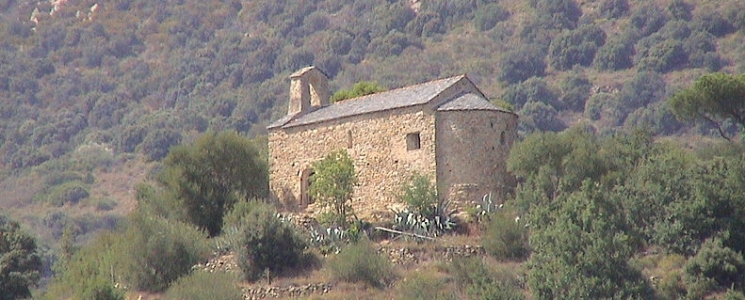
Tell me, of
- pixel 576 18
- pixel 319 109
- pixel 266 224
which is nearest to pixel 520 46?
pixel 576 18

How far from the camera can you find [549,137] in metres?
55.4

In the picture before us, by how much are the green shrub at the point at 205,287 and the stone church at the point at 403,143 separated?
6.84 m

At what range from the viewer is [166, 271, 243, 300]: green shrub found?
160ft

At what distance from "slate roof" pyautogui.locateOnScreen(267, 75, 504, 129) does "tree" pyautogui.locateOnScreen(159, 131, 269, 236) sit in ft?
6.57

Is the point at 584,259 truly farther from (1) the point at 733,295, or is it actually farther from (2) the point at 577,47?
(2) the point at 577,47

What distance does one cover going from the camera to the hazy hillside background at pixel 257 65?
10862 centimetres

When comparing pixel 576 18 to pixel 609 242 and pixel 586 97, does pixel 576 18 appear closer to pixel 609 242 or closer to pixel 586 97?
pixel 586 97

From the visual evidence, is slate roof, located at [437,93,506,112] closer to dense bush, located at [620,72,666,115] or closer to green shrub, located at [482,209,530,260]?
green shrub, located at [482,209,530,260]

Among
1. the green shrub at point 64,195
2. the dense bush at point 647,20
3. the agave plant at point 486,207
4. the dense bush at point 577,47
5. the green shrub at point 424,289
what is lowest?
the green shrub at point 64,195

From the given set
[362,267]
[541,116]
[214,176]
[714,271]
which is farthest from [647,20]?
[362,267]

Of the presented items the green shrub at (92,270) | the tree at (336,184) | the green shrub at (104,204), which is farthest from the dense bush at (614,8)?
the tree at (336,184)

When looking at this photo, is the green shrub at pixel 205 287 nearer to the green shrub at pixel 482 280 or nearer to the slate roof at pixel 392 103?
the green shrub at pixel 482 280

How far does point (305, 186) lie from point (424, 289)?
1152cm

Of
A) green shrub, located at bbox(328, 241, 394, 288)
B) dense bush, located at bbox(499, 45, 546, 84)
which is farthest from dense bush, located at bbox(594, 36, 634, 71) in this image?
green shrub, located at bbox(328, 241, 394, 288)
